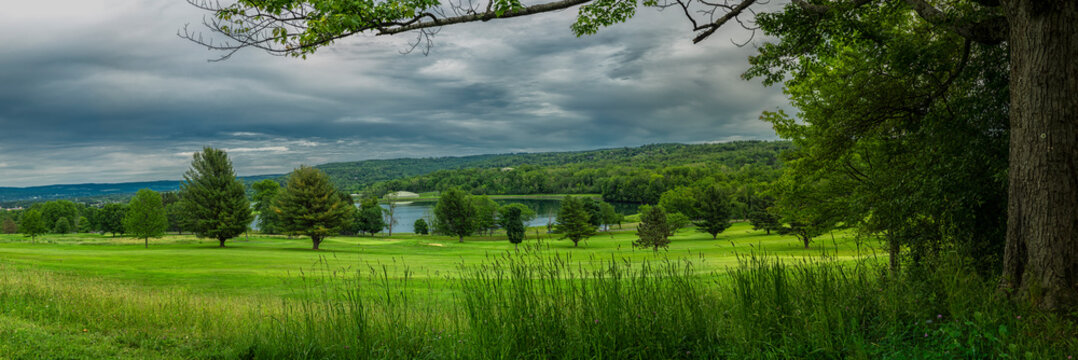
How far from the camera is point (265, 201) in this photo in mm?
88562

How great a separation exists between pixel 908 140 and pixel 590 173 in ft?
550

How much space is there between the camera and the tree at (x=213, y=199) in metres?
43.4

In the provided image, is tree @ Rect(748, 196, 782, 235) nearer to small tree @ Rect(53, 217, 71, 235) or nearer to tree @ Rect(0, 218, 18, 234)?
small tree @ Rect(53, 217, 71, 235)

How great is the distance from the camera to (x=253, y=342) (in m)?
6.09

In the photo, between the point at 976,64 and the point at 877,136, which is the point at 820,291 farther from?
the point at 877,136

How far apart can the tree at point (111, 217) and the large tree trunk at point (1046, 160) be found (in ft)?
358

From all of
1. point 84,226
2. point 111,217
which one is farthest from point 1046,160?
point 84,226

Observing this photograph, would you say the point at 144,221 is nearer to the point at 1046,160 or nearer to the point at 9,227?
the point at 1046,160

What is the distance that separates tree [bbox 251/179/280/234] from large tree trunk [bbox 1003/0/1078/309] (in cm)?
8392

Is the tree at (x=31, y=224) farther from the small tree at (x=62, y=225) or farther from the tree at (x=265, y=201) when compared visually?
the small tree at (x=62, y=225)

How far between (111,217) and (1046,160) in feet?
379

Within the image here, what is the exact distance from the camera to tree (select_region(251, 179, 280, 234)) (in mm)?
81887

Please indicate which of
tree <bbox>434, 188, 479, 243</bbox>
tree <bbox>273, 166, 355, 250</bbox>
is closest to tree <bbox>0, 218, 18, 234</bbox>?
tree <bbox>434, 188, 479, 243</bbox>

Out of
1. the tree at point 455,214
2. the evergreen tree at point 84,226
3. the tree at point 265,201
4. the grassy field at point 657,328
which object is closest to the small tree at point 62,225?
the evergreen tree at point 84,226
